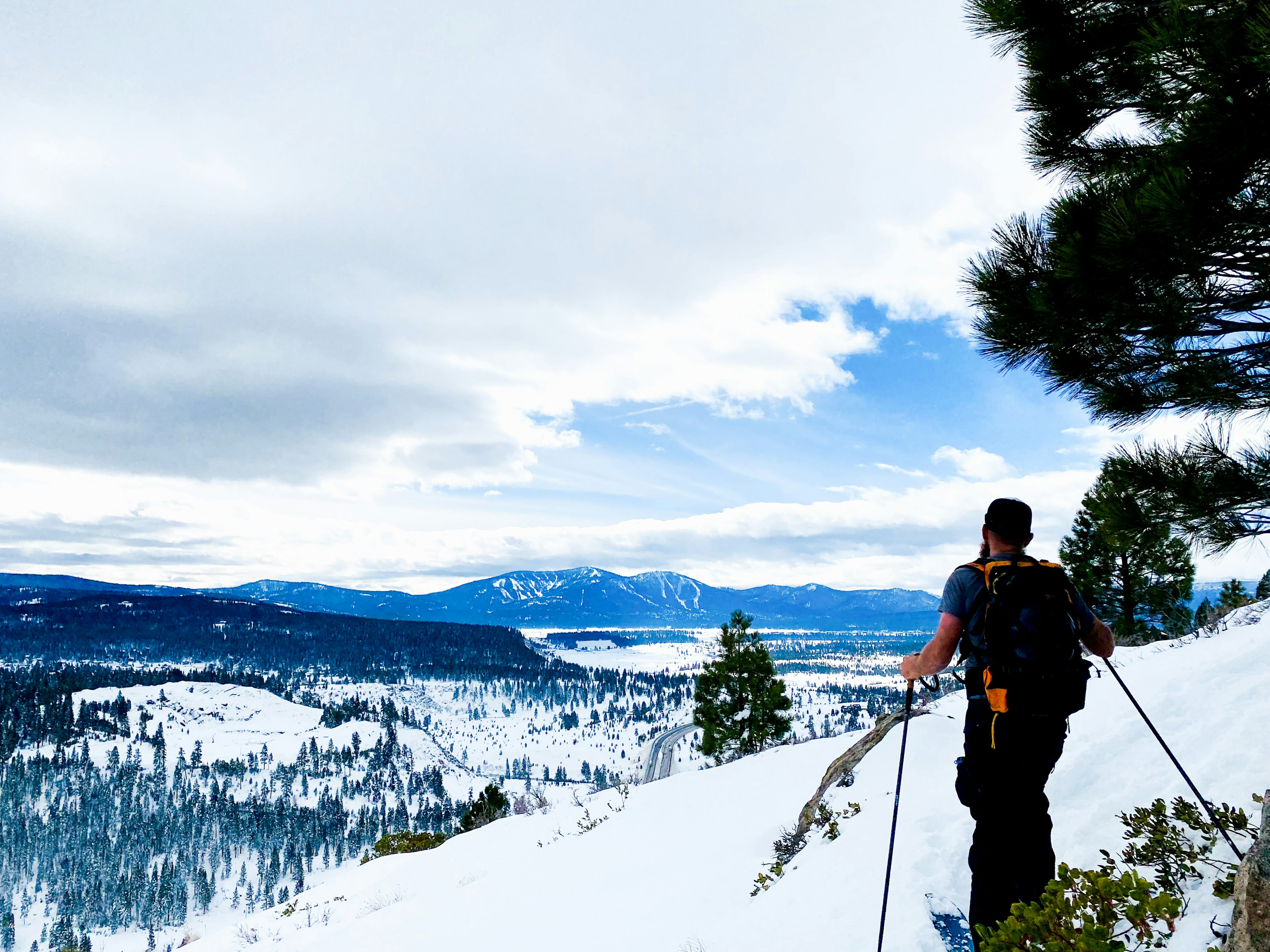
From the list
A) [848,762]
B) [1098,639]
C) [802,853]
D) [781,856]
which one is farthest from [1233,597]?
[1098,639]

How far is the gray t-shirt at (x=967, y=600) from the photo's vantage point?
406 cm

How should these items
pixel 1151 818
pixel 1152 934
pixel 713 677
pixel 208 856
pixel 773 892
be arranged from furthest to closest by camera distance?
1. pixel 208 856
2. pixel 713 677
3. pixel 773 892
4. pixel 1151 818
5. pixel 1152 934

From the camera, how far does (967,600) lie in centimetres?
407

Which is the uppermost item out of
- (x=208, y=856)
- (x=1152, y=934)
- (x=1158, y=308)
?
(x=1158, y=308)

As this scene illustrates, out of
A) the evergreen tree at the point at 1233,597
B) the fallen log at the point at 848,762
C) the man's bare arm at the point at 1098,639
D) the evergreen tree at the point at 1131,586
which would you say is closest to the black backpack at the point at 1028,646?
the man's bare arm at the point at 1098,639

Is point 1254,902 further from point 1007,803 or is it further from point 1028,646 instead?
point 1028,646

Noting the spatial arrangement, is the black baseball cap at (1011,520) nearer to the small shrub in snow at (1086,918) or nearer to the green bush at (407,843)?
the small shrub in snow at (1086,918)

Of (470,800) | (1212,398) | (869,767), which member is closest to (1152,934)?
(1212,398)

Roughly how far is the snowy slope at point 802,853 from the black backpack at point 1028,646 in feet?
4.85

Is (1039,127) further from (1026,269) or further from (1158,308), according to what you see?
(1158,308)

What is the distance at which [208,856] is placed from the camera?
448 ft

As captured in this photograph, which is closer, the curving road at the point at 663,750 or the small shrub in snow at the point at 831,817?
the small shrub in snow at the point at 831,817

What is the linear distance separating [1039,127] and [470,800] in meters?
165

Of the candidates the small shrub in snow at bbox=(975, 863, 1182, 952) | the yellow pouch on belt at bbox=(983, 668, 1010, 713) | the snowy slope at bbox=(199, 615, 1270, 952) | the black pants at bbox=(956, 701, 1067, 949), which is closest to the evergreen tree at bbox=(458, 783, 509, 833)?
the snowy slope at bbox=(199, 615, 1270, 952)
